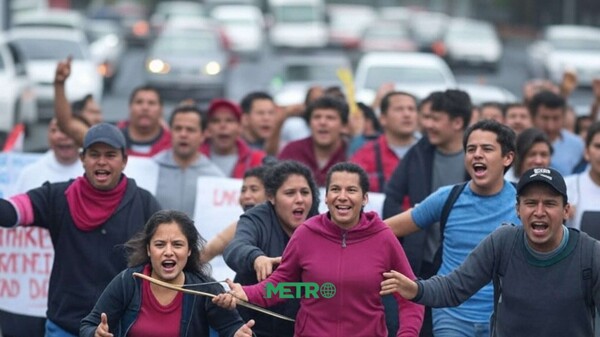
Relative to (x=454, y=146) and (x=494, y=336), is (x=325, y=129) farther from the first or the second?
(x=494, y=336)

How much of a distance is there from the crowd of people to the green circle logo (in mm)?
29

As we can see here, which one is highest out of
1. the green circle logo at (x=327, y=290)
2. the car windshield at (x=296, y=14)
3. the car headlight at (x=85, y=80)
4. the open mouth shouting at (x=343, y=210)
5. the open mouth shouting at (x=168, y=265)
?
the car windshield at (x=296, y=14)

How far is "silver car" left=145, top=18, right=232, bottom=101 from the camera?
35469mm

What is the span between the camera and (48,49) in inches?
1233

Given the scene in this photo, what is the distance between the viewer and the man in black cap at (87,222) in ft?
27.6

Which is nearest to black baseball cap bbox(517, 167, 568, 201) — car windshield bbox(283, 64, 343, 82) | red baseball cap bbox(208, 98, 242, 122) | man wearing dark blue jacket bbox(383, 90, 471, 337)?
man wearing dark blue jacket bbox(383, 90, 471, 337)

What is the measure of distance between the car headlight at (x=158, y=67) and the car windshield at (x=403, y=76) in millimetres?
10305

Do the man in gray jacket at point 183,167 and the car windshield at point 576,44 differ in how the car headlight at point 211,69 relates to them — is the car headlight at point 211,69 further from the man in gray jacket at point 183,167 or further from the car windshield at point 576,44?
the man in gray jacket at point 183,167

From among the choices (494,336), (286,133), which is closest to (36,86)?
(286,133)

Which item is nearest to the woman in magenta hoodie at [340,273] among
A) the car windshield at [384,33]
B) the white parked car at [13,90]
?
the white parked car at [13,90]

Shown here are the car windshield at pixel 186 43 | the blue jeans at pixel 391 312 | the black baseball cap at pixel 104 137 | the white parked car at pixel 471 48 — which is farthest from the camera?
the white parked car at pixel 471 48

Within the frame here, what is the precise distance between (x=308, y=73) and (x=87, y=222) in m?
20.7

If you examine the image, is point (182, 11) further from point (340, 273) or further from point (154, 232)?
point (340, 273)

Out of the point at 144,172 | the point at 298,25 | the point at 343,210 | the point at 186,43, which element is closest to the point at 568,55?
the point at 186,43
